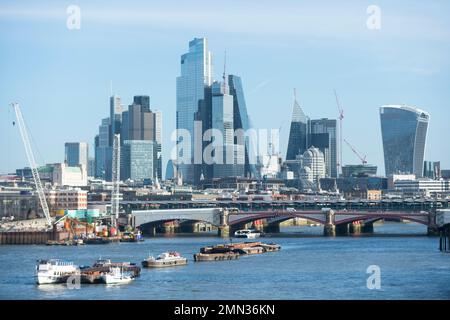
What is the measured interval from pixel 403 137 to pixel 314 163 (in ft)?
67.1

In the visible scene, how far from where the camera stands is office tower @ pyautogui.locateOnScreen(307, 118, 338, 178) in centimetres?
15775

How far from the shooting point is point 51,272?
27.4 m

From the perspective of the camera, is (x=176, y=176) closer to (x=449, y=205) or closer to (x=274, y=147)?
(x=274, y=147)

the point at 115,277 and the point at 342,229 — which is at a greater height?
the point at 115,277

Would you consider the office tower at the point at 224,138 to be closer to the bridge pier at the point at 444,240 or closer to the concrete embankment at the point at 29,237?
the concrete embankment at the point at 29,237

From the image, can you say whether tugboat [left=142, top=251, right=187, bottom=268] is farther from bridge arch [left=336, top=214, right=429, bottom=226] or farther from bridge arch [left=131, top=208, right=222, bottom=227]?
bridge arch [left=131, top=208, right=222, bottom=227]

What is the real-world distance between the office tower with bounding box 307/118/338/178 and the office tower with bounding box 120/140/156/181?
26.5 metres

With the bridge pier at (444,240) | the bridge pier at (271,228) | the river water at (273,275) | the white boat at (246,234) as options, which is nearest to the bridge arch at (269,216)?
the white boat at (246,234)

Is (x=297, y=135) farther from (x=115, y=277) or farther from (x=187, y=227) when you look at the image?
(x=115, y=277)

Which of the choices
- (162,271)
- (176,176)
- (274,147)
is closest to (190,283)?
(162,271)

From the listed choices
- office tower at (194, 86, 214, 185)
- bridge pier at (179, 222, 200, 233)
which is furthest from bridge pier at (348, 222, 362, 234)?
office tower at (194, 86, 214, 185)

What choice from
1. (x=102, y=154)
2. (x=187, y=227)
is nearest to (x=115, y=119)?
(x=102, y=154)

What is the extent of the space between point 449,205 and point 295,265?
41814mm
